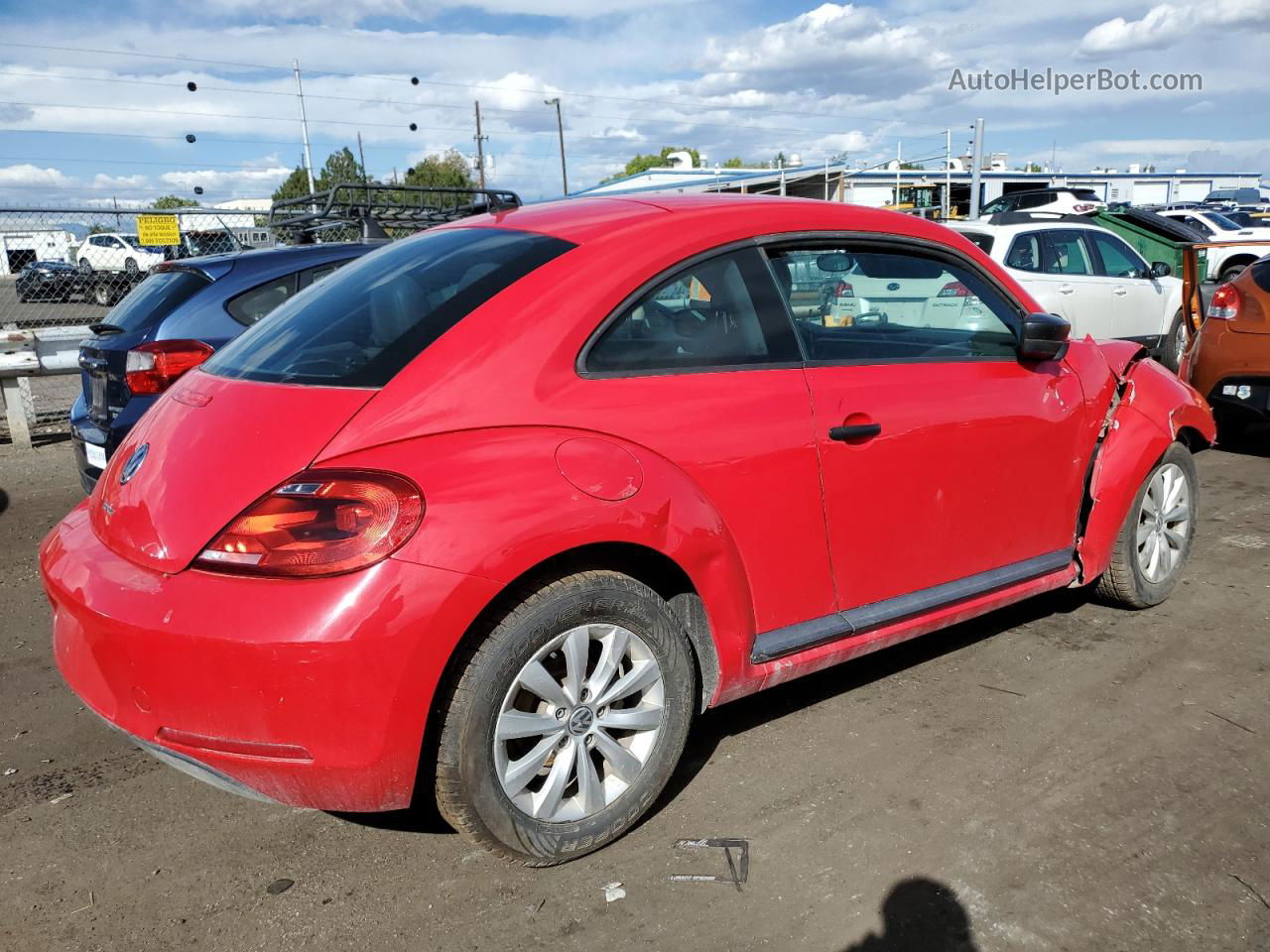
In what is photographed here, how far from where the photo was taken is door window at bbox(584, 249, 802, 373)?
2.72m

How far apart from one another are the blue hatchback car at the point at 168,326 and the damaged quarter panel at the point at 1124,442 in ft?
13.0

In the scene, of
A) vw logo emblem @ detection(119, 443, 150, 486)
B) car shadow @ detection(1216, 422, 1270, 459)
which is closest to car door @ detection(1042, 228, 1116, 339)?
car shadow @ detection(1216, 422, 1270, 459)

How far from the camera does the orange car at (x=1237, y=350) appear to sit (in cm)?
702

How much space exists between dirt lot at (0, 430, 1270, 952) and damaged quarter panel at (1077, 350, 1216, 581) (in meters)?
0.45

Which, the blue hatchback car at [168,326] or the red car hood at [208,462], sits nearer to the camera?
the red car hood at [208,462]

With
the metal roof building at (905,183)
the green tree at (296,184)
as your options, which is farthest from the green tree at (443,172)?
the metal roof building at (905,183)

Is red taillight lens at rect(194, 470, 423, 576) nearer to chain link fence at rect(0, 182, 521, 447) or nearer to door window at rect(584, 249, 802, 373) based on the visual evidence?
door window at rect(584, 249, 802, 373)

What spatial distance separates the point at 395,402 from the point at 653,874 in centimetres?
135

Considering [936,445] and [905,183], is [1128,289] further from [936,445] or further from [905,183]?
[905,183]

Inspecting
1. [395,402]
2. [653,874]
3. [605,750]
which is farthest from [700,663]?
[395,402]

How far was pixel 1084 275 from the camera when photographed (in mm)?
10031

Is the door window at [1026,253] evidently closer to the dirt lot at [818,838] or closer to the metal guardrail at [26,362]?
the dirt lot at [818,838]

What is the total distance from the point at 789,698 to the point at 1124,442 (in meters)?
1.63

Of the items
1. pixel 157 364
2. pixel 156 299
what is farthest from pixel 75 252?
pixel 157 364
